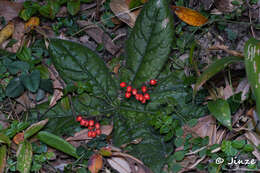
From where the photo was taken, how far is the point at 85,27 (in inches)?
124

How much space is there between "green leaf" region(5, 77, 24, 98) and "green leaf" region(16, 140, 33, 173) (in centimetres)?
46

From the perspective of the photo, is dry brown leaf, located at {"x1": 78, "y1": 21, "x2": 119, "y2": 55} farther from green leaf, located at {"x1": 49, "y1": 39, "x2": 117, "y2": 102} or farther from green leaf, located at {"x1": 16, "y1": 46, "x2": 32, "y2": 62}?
green leaf, located at {"x1": 16, "y1": 46, "x2": 32, "y2": 62}

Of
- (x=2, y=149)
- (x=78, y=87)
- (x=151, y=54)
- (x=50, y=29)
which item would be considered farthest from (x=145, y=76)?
(x=2, y=149)

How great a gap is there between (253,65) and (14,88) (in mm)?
2006

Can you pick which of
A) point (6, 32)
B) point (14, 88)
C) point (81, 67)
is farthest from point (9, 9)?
point (81, 67)

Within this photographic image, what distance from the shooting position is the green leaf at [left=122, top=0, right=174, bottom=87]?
2.56 m

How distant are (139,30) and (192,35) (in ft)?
2.04

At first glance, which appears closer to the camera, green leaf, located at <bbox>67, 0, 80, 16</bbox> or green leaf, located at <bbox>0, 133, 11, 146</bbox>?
green leaf, located at <bbox>0, 133, 11, 146</bbox>

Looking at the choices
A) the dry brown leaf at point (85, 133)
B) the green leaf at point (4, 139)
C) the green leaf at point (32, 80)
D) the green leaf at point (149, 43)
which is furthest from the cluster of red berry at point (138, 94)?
the green leaf at point (4, 139)

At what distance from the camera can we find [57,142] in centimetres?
258

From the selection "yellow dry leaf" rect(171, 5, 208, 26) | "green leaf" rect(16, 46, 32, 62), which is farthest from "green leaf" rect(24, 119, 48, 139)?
"yellow dry leaf" rect(171, 5, 208, 26)

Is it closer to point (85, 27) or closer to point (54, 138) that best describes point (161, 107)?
point (54, 138)

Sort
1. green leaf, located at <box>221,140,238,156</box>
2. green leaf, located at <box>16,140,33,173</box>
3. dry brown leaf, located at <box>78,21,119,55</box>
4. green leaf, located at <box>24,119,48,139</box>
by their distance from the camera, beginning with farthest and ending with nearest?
dry brown leaf, located at <box>78,21,119,55</box>
green leaf, located at <box>24,119,48,139</box>
green leaf, located at <box>16,140,33,173</box>
green leaf, located at <box>221,140,238,156</box>

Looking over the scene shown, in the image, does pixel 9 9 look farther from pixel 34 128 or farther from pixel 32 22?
pixel 34 128
